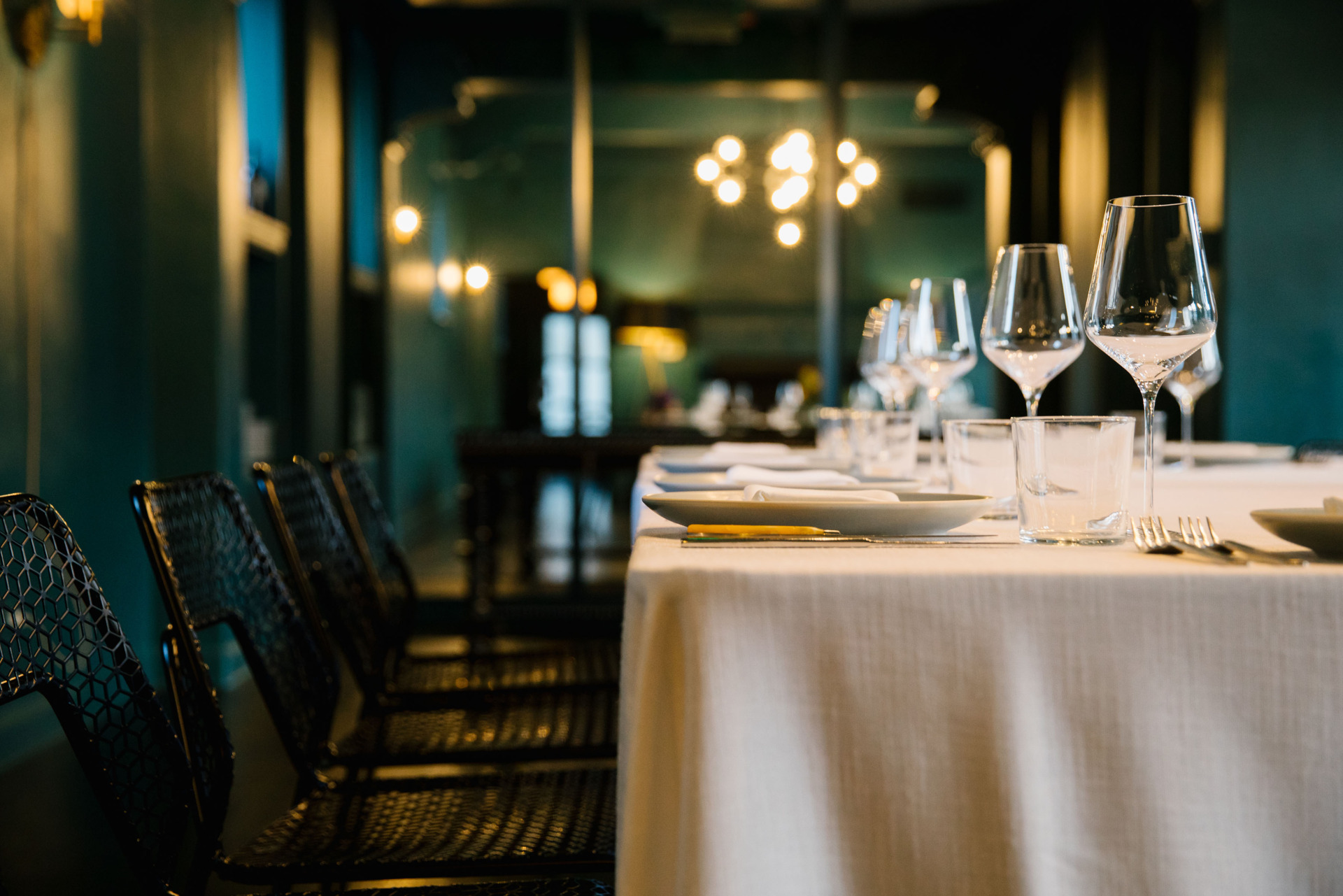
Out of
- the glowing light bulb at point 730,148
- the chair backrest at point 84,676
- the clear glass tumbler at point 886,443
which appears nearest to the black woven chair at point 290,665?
the chair backrest at point 84,676

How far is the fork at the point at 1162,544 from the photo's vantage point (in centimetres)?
69

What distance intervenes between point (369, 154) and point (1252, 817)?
484 centimetres

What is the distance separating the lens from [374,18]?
482 centimetres

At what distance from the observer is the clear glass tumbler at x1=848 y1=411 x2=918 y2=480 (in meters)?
1.39

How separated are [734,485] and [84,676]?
65cm

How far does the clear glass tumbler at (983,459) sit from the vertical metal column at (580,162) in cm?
379

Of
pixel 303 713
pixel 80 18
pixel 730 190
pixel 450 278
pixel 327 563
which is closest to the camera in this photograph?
pixel 303 713

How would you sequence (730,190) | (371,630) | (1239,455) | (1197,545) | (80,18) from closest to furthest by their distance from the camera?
(1197,545), (371,630), (1239,455), (80,18), (730,190)

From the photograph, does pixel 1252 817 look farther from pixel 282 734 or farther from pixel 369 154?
pixel 369 154

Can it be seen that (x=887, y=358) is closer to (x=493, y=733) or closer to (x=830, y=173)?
(x=493, y=733)

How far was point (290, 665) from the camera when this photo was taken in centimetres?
128

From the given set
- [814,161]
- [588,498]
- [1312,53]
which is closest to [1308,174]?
[1312,53]

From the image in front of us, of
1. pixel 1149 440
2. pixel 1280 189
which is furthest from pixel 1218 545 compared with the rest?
pixel 1280 189

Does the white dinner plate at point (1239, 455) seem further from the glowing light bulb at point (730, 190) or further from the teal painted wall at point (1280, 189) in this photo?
the glowing light bulb at point (730, 190)
